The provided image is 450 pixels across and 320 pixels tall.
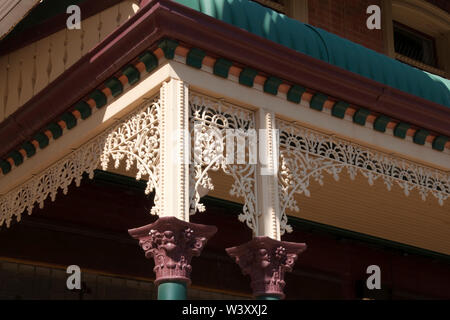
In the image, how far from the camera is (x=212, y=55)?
Answer: 693 centimetres

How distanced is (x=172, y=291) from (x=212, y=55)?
1992mm

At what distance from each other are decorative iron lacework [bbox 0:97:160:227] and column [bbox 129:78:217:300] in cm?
14

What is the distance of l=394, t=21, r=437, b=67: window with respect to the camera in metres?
12.7

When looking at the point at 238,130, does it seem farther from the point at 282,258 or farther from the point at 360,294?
the point at 360,294

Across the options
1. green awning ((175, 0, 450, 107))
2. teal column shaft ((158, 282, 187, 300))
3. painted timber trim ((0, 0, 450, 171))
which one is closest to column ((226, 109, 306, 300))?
painted timber trim ((0, 0, 450, 171))

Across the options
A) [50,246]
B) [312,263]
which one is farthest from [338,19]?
[50,246]

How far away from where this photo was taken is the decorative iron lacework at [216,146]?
6711 millimetres

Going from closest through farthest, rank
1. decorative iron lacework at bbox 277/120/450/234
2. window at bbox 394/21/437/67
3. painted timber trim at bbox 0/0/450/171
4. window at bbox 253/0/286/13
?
painted timber trim at bbox 0/0/450/171
decorative iron lacework at bbox 277/120/450/234
window at bbox 253/0/286/13
window at bbox 394/21/437/67

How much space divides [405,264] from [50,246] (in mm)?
5346

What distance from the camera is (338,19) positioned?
11.5 meters

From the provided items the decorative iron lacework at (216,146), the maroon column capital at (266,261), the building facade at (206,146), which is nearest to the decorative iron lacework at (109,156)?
the building facade at (206,146)

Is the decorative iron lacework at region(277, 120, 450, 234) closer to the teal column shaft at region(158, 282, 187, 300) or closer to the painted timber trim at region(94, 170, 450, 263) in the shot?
the teal column shaft at region(158, 282, 187, 300)

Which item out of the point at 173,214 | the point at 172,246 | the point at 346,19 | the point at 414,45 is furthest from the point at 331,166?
the point at 414,45

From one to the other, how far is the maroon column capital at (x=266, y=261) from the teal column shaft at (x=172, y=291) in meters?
0.68
